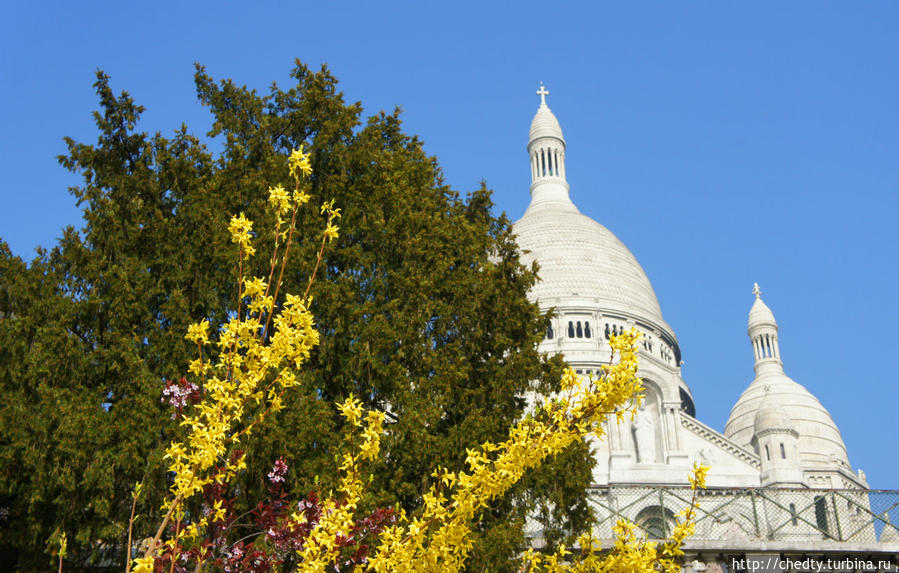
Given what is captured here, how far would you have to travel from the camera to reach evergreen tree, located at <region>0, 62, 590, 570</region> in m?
16.3

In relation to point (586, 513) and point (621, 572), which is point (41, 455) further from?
point (621, 572)

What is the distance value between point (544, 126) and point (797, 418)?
113 feet

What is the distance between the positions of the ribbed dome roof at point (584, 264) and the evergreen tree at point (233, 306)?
55.2 m

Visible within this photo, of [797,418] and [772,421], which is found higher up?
[797,418]

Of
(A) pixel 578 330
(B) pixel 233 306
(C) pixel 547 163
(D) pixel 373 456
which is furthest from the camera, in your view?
(C) pixel 547 163

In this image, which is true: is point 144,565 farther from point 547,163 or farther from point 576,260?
point 547,163

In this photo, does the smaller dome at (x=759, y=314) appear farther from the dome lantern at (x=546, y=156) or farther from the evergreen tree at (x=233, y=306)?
the evergreen tree at (x=233, y=306)

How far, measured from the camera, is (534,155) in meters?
93.2

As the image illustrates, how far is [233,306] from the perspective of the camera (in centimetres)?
1803

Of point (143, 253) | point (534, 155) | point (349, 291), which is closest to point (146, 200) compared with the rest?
point (143, 253)

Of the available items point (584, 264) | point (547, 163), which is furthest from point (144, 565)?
point (547, 163)

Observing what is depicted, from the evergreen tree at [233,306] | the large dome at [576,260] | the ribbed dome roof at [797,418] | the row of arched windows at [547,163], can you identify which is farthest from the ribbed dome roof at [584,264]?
the evergreen tree at [233,306]

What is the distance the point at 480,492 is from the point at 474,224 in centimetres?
1422

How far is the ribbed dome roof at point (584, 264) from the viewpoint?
7656 cm
